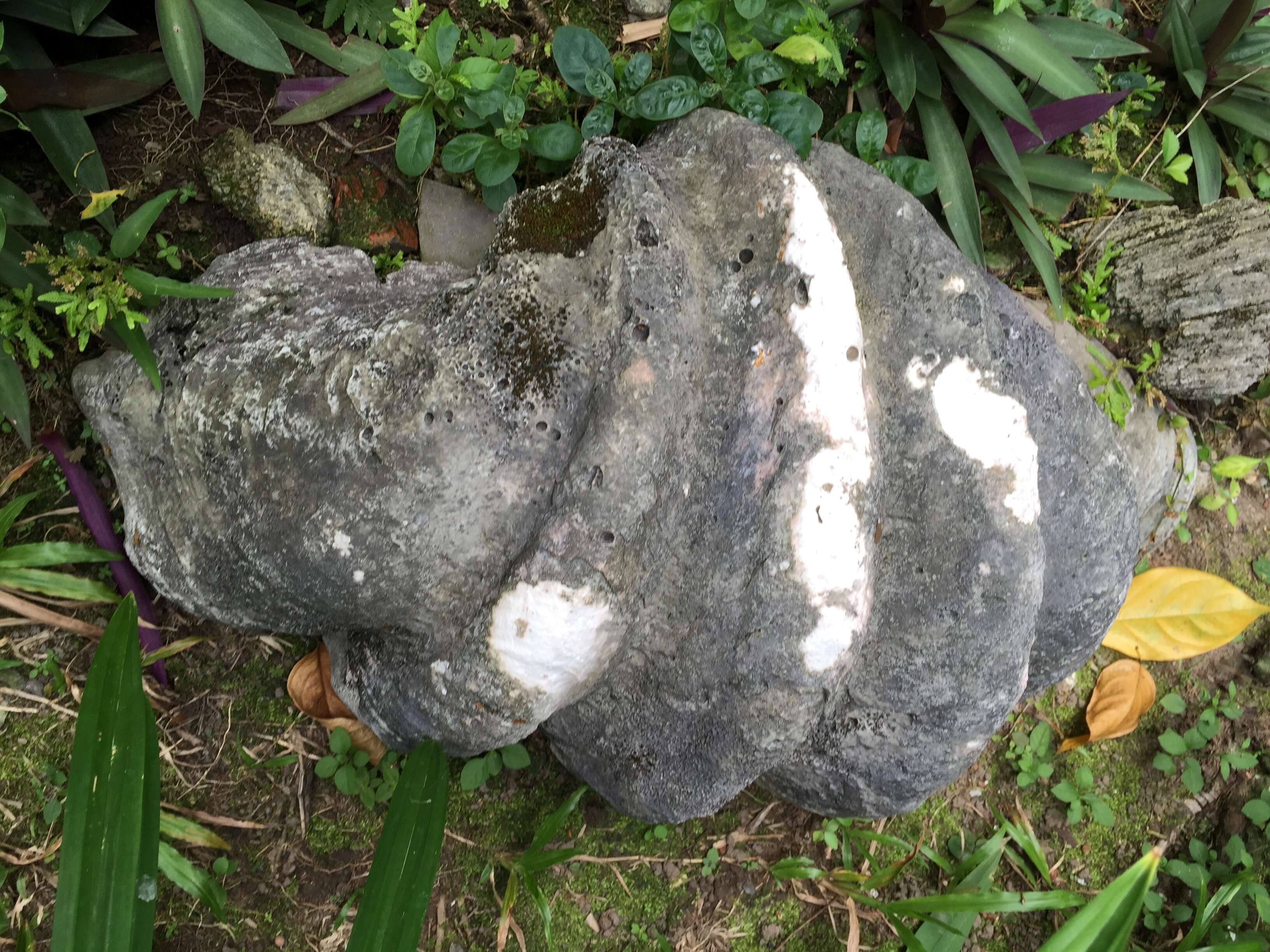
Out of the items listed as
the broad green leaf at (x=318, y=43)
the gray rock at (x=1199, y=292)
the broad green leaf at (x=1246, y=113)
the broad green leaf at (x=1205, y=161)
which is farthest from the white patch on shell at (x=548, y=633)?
the broad green leaf at (x=1246, y=113)

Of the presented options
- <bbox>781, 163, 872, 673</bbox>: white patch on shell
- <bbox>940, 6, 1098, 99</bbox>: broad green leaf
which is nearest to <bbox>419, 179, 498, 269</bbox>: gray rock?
<bbox>781, 163, 872, 673</bbox>: white patch on shell

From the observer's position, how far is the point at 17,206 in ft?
5.32

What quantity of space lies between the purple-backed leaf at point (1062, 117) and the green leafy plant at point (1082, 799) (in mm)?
1786

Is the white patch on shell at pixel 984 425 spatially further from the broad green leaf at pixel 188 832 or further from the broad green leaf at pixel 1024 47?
the broad green leaf at pixel 188 832

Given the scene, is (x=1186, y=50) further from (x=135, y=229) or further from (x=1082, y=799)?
(x=135, y=229)

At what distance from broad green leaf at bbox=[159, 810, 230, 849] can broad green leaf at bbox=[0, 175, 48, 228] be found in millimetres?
1267

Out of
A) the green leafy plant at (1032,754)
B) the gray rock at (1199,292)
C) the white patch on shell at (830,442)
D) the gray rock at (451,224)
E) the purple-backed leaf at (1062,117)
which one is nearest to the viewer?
the white patch on shell at (830,442)

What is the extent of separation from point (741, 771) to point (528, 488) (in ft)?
2.16

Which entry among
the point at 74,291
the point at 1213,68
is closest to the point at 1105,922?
the point at 1213,68

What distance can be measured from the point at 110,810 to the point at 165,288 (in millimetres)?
930

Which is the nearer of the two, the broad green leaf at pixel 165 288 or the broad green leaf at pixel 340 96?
the broad green leaf at pixel 165 288

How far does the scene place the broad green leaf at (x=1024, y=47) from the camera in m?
2.00

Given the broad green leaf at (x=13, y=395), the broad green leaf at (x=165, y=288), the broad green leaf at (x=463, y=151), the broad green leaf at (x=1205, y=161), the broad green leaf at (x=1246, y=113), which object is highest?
the broad green leaf at (x=463, y=151)

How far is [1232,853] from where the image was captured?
238cm
